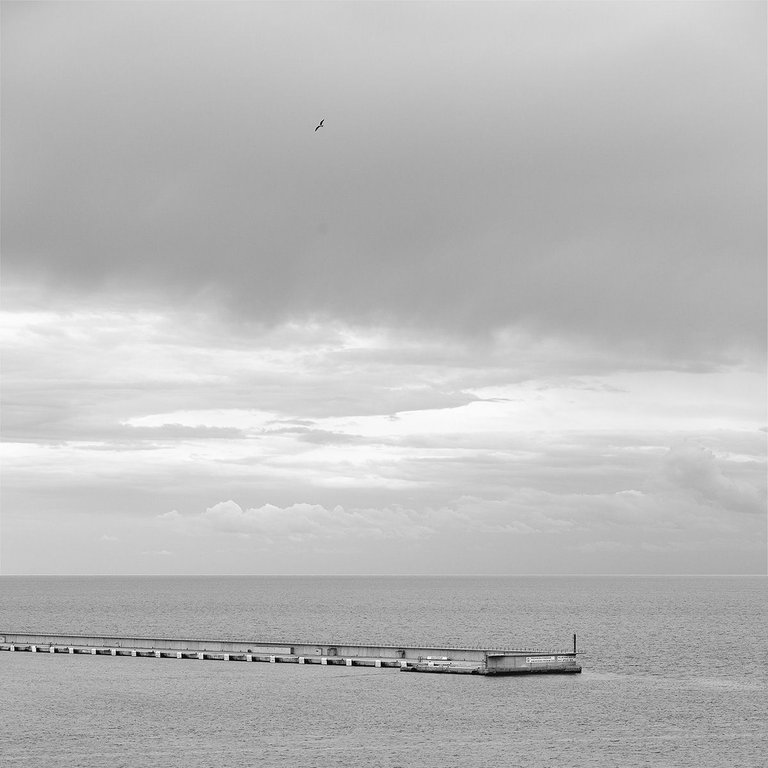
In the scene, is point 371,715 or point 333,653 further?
point 333,653

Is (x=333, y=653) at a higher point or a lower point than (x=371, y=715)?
higher

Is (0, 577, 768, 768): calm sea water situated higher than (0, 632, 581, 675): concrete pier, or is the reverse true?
(0, 632, 581, 675): concrete pier

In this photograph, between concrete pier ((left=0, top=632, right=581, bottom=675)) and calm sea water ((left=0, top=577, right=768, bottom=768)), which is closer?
calm sea water ((left=0, top=577, right=768, bottom=768))

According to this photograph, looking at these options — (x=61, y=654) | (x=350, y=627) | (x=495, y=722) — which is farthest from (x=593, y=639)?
(x=495, y=722)

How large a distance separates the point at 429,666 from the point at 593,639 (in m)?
63.0

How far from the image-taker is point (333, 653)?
119062mm

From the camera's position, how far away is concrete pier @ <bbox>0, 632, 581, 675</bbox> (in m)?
108

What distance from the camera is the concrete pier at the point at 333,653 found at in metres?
108

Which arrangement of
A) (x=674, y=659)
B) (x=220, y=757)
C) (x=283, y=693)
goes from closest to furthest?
(x=220, y=757) < (x=283, y=693) < (x=674, y=659)

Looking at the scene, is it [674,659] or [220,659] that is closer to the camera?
[220,659]

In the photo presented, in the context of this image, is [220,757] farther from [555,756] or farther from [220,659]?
[220,659]

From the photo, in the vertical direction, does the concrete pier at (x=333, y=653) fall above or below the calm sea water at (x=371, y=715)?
above

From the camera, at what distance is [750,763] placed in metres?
72.1

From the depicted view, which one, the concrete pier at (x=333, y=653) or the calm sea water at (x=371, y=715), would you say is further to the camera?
the concrete pier at (x=333, y=653)
